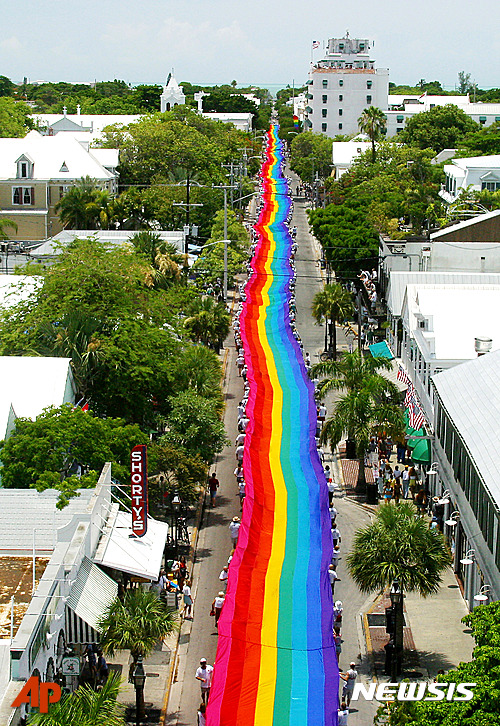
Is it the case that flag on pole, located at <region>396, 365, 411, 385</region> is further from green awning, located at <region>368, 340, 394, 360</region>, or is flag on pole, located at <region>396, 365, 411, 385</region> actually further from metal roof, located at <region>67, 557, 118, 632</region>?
metal roof, located at <region>67, 557, 118, 632</region>

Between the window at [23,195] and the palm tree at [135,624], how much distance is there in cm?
7447

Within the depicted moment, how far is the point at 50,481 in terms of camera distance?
37.4 metres

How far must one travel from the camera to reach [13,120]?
155 meters

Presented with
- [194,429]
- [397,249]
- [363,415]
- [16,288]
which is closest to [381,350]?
[363,415]

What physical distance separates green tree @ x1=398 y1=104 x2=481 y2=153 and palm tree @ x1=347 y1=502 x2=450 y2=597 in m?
126

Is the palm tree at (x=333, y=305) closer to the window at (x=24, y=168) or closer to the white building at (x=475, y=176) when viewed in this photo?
the window at (x=24, y=168)

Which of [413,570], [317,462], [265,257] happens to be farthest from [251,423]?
[265,257]

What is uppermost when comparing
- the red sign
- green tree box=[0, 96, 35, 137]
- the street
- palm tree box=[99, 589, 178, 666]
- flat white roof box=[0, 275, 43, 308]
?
green tree box=[0, 96, 35, 137]

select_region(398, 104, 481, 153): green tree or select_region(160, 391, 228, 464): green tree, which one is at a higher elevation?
select_region(398, 104, 481, 153): green tree

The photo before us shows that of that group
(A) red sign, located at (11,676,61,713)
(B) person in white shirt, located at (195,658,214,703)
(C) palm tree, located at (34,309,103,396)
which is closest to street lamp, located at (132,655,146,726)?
(B) person in white shirt, located at (195,658,214,703)

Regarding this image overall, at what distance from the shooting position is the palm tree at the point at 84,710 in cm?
2352

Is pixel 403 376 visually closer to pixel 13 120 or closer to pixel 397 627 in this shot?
pixel 397 627

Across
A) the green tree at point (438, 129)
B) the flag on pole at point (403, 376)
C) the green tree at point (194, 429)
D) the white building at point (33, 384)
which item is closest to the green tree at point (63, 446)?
the white building at point (33, 384)

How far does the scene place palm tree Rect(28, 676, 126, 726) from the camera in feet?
77.2
